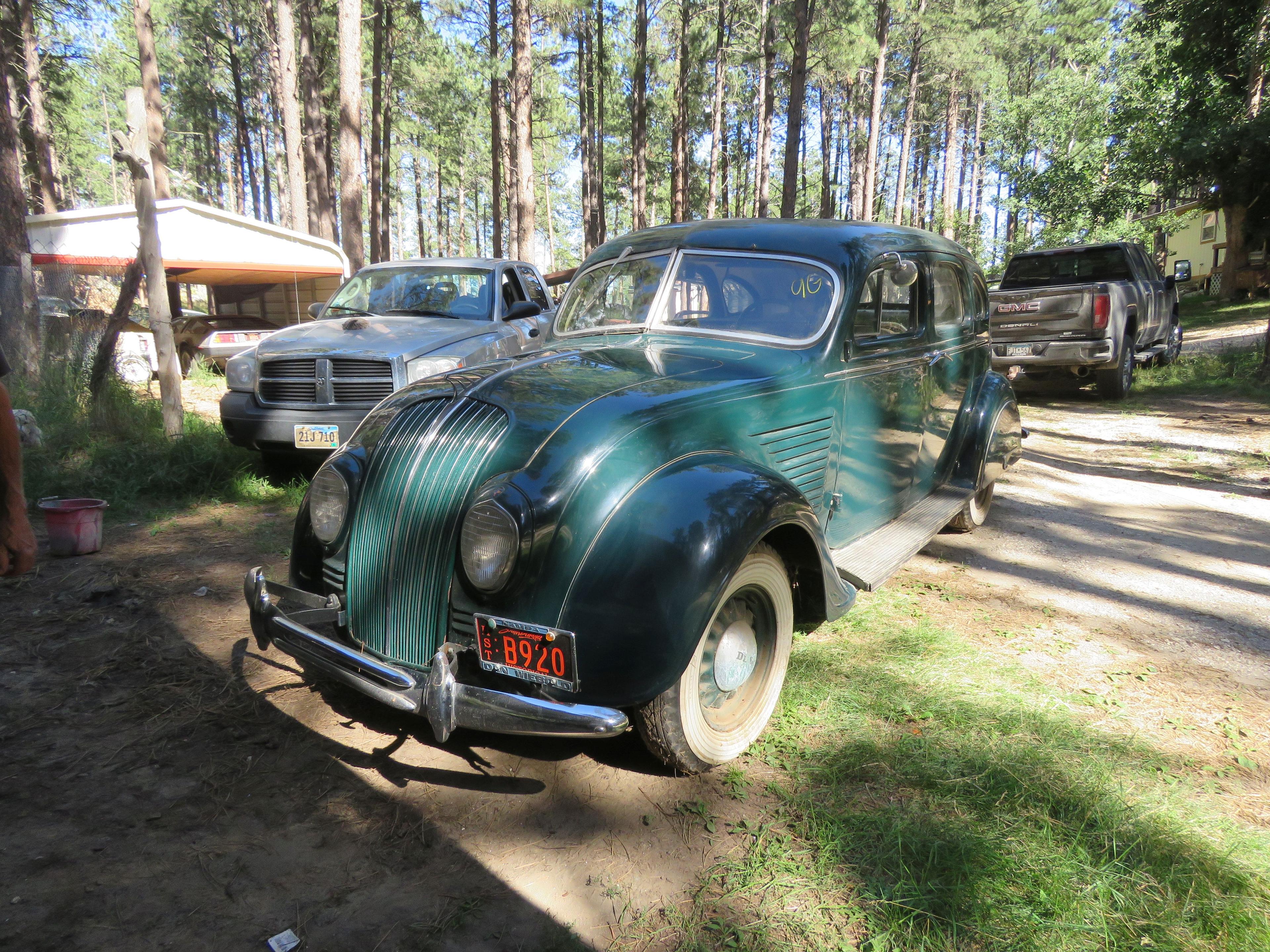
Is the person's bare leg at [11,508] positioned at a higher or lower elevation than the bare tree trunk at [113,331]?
lower

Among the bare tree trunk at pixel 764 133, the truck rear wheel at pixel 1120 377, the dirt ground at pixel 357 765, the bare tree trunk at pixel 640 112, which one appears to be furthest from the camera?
the bare tree trunk at pixel 764 133

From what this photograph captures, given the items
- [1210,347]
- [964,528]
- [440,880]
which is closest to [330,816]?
[440,880]

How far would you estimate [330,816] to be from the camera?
2613 mm

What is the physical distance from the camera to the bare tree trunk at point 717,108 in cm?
2702

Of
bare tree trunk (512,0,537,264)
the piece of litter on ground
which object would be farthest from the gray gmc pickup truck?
the piece of litter on ground

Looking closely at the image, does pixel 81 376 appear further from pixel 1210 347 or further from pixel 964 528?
pixel 1210 347

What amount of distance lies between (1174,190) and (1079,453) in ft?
56.4

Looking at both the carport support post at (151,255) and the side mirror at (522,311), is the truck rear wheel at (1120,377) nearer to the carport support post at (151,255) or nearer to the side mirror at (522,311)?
the side mirror at (522,311)

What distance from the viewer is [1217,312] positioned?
20.9 metres

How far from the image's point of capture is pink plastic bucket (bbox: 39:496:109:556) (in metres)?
5.08

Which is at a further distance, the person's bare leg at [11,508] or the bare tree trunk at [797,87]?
the bare tree trunk at [797,87]

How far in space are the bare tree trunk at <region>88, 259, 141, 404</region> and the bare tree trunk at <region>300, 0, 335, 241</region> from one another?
11.3 metres

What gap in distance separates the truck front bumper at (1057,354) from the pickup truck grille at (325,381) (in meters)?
7.62

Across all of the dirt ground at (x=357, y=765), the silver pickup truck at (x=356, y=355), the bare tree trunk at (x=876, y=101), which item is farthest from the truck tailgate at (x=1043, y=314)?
the bare tree trunk at (x=876, y=101)
